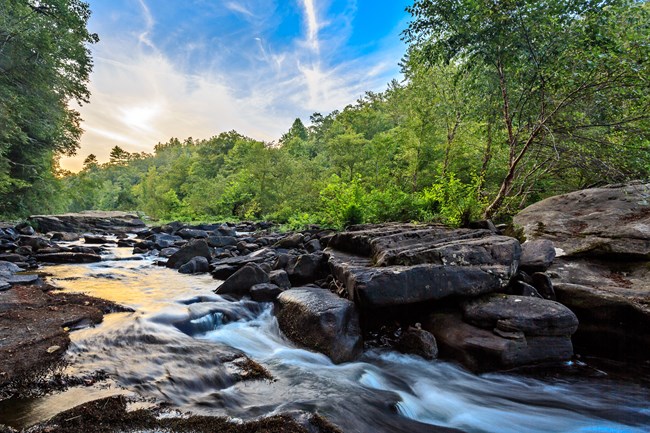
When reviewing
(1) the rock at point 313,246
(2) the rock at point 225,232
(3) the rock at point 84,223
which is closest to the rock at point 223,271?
(1) the rock at point 313,246

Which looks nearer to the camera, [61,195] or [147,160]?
[61,195]

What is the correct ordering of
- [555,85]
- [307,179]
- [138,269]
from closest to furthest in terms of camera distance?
1. [555,85]
2. [138,269]
3. [307,179]

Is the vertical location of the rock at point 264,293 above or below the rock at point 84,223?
above

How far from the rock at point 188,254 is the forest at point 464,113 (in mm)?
4988

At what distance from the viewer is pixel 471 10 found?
7.62m

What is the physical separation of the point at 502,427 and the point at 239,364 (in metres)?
2.90

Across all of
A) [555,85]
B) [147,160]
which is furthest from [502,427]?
[147,160]

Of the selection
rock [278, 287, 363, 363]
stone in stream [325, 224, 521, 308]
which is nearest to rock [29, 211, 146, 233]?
rock [278, 287, 363, 363]

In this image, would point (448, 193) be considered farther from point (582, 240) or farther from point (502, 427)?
point (502, 427)

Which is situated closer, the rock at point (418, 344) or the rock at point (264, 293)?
the rock at point (418, 344)

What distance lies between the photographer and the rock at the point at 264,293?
609cm

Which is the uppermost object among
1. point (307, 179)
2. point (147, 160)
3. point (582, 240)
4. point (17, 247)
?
point (147, 160)

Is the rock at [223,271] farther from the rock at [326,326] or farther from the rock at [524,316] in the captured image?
the rock at [524,316]

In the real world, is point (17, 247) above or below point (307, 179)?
below
